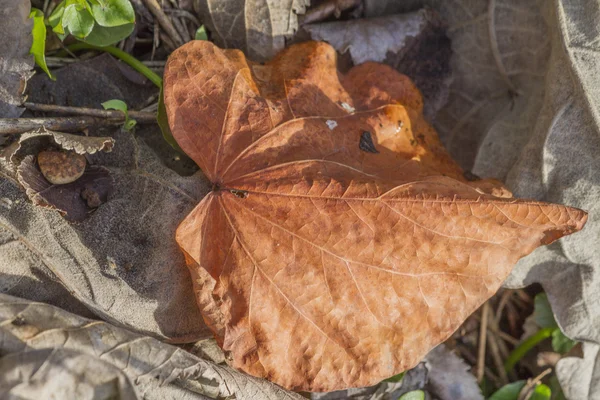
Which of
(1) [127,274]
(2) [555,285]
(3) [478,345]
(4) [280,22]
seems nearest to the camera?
(1) [127,274]

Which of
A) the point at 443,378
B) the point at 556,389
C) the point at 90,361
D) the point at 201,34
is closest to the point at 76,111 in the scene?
the point at 201,34

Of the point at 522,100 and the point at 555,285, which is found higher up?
the point at 522,100

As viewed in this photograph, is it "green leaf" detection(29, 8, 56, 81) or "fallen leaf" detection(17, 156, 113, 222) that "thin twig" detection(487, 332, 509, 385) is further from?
"green leaf" detection(29, 8, 56, 81)

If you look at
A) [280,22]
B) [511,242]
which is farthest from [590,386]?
[280,22]

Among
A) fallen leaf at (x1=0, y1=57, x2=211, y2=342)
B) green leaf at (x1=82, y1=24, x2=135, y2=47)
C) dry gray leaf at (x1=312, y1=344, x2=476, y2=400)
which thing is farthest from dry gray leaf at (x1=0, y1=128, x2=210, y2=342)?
dry gray leaf at (x1=312, y1=344, x2=476, y2=400)

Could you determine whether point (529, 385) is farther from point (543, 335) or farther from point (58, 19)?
point (58, 19)

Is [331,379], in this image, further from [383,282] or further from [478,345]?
[478,345]
